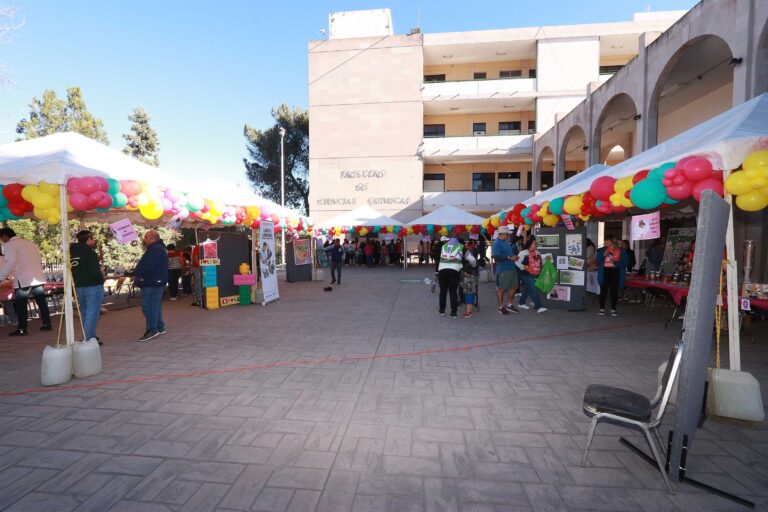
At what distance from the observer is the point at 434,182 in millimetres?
28016

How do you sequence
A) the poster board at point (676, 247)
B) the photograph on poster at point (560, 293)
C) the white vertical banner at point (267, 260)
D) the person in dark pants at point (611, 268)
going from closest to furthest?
the person in dark pants at point (611, 268) < the photograph on poster at point (560, 293) < the white vertical banner at point (267, 260) < the poster board at point (676, 247)

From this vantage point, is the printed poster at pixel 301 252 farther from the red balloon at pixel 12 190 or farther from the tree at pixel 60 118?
the tree at pixel 60 118

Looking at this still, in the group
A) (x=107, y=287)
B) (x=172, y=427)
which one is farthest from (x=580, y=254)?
(x=107, y=287)

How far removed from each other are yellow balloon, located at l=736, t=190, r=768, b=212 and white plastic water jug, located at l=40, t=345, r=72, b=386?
23.2ft

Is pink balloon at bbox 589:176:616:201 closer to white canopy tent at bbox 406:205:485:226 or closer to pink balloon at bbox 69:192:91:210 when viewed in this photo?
pink balloon at bbox 69:192:91:210

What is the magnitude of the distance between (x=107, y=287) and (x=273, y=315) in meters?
7.86

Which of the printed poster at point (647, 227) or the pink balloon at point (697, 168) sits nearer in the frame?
the pink balloon at point (697, 168)

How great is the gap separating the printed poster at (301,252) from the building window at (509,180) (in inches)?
675

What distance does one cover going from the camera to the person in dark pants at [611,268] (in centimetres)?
802

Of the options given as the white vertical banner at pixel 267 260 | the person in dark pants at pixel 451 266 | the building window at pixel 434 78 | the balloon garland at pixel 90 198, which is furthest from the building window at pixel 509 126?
the balloon garland at pixel 90 198

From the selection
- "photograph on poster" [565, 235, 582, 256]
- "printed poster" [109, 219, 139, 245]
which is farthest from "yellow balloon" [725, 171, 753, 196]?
"printed poster" [109, 219, 139, 245]

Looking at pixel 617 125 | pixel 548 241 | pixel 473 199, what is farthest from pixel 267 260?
pixel 473 199

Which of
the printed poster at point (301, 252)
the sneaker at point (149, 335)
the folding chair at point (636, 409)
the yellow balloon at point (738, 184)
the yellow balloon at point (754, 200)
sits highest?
the yellow balloon at point (738, 184)

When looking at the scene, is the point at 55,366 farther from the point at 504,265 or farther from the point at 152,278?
the point at 504,265
